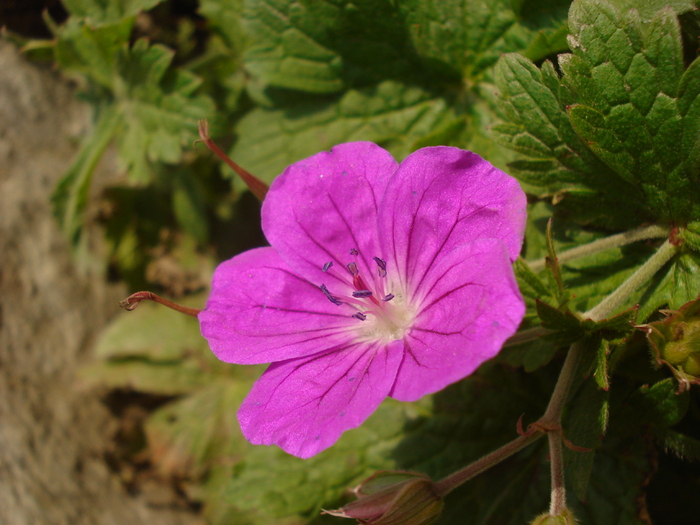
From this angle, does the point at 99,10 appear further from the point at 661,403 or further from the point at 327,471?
the point at 661,403

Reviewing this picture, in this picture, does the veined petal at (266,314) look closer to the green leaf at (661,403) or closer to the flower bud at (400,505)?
Result: the flower bud at (400,505)

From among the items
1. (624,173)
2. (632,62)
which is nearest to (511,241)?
(624,173)

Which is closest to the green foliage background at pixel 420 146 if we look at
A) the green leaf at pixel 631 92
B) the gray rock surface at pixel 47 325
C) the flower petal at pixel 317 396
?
the green leaf at pixel 631 92

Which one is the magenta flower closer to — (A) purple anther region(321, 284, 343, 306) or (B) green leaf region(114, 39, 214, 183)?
(A) purple anther region(321, 284, 343, 306)

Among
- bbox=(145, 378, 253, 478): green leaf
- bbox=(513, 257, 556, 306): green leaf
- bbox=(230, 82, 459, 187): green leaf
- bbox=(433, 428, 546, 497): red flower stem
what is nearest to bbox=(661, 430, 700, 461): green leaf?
bbox=(433, 428, 546, 497): red flower stem

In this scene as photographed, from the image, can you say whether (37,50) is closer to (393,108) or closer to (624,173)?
(393,108)

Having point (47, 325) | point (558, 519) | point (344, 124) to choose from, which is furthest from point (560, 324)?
point (47, 325)
